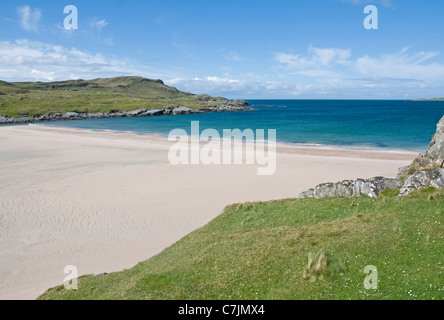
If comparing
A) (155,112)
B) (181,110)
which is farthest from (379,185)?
(181,110)

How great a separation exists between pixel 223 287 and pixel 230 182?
70.7ft

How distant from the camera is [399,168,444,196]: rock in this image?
17.1m

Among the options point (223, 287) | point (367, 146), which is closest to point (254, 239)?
point (223, 287)

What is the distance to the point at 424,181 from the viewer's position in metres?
17.4

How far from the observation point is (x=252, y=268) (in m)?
11.1

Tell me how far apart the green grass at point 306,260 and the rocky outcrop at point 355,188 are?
1882 mm

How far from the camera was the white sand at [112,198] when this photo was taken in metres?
17.5

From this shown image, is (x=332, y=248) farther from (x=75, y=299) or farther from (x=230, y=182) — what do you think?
(x=230, y=182)

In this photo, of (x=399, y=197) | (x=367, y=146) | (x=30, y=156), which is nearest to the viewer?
(x=399, y=197)

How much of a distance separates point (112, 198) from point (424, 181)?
20937 millimetres

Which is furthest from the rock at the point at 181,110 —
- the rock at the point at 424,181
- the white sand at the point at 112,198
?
the rock at the point at 424,181

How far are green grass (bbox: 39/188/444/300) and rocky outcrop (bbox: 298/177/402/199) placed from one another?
188 cm

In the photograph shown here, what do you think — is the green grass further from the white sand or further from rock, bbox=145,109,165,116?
rock, bbox=145,109,165,116

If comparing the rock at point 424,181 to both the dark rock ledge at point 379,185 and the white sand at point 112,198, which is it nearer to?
the dark rock ledge at point 379,185
